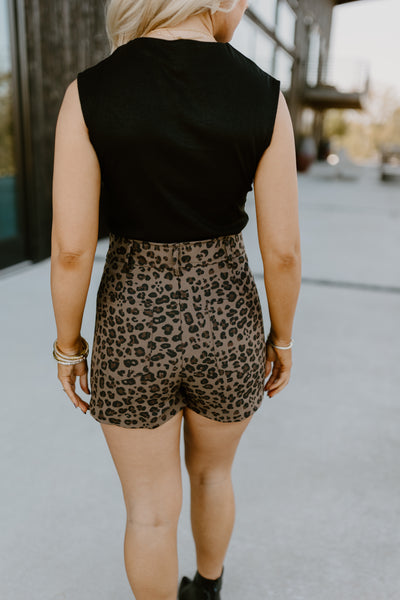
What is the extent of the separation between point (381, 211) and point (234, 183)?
8.36 meters

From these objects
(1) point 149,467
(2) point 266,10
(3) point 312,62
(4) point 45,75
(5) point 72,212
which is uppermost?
(2) point 266,10

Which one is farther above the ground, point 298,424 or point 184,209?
point 184,209

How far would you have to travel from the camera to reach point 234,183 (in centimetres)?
96

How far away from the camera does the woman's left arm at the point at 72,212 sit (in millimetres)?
900

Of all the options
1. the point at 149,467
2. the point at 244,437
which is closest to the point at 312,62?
the point at 244,437

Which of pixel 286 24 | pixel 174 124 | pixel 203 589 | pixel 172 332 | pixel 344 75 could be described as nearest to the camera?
pixel 174 124

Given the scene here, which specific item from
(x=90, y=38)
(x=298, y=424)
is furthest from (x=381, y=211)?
(x=298, y=424)

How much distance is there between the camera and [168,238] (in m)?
0.96

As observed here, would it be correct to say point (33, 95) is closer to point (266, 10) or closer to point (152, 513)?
point (152, 513)

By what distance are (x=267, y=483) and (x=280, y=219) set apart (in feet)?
4.21

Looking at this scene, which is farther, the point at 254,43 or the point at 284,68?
the point at 284,68

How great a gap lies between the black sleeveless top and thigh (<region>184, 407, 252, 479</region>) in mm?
426

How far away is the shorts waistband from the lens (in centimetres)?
97

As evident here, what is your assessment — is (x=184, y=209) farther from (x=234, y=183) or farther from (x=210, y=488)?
(x=210, y=488)
